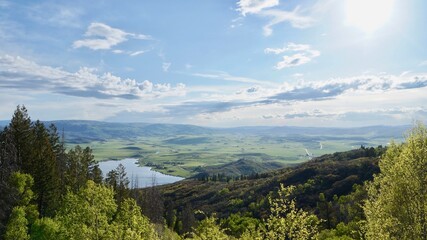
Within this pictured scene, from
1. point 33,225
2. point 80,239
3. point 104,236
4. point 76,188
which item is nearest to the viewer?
point 104,236

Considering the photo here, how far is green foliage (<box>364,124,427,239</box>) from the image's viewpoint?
126 ft

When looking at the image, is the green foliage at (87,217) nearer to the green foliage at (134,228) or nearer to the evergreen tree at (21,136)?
the green foliage at (134,228)

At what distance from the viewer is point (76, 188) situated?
103812mm

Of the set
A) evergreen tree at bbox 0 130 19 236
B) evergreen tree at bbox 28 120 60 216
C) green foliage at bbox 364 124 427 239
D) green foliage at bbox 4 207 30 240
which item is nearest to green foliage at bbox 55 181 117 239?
green foliage at bbox 4 207 30 240

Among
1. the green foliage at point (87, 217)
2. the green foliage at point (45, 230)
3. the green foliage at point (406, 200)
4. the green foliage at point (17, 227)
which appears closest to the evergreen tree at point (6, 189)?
the green foliage at point (17, 227)

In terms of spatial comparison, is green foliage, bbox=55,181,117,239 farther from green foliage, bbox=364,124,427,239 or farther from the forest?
green foliage, bbox=364,124,427,239

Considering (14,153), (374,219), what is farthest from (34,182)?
(374,219)

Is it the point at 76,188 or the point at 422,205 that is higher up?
the point at 422,205

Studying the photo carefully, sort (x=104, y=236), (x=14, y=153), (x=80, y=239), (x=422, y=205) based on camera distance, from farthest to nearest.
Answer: (x=14, y=153), (x=80, y=239), (x=104, y=236), (x=422, y=205)

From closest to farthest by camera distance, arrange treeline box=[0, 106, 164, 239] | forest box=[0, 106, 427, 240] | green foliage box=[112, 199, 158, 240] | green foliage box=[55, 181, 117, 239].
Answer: green foliage box=[112, 199, 158, 240], forest box=[0, 106, 427, 240], green foliage box=[55, 181, 117, 239], treeline box=[0, 106, 164, 239]

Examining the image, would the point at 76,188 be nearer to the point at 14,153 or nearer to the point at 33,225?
the point at 14,153

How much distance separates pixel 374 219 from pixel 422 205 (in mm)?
5056

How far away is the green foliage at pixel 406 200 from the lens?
3834 centimetres

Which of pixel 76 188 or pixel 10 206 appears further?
pixel 76 188
